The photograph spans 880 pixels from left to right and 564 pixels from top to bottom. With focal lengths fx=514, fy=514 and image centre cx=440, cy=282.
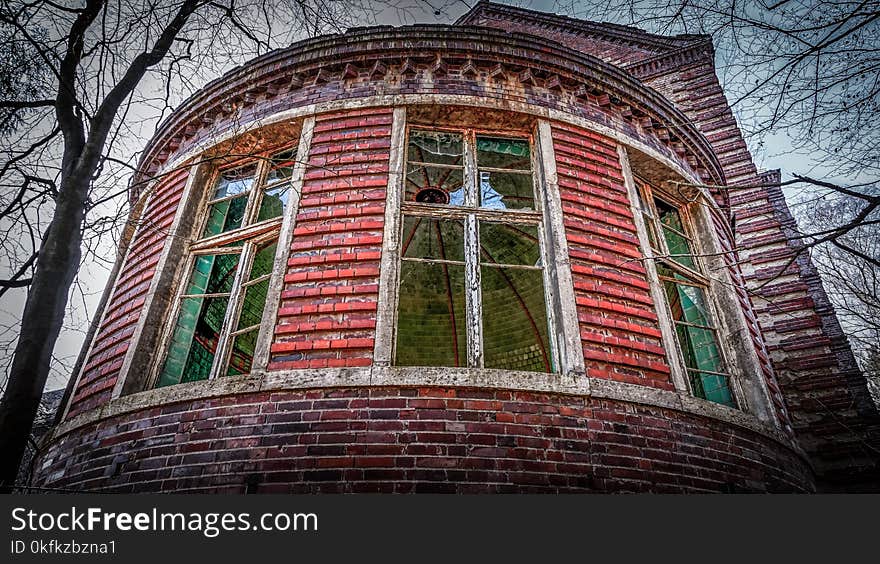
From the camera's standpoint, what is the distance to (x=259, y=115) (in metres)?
6.18

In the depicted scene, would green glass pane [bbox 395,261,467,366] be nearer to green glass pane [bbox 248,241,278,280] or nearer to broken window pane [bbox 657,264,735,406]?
green glass pane [bbox 248,241,278,280]

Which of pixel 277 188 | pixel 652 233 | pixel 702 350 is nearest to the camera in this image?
pixel 702 350

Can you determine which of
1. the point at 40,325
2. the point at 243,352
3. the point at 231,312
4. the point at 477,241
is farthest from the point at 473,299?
the point at 243,352

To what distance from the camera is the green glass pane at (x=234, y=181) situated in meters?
6.24

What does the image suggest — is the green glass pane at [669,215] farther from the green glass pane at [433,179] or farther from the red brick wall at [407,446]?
the red brick wall at [407,446]

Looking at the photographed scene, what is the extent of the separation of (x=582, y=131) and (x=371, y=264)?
3105 millimetres

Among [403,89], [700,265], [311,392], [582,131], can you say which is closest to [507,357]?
[700,265]

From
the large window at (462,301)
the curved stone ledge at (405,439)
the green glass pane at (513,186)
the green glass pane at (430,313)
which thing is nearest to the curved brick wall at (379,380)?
the curved stone ledge at (405,439)

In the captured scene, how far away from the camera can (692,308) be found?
20.7ft

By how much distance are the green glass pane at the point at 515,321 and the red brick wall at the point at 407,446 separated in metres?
5.69

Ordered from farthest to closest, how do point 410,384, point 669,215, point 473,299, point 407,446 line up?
point 669,215, point 473,299, point 410,384, point 407,446

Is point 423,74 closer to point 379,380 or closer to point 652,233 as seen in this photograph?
point 652,233

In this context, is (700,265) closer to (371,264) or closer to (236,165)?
(371,264)

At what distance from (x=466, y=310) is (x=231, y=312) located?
2.22m
